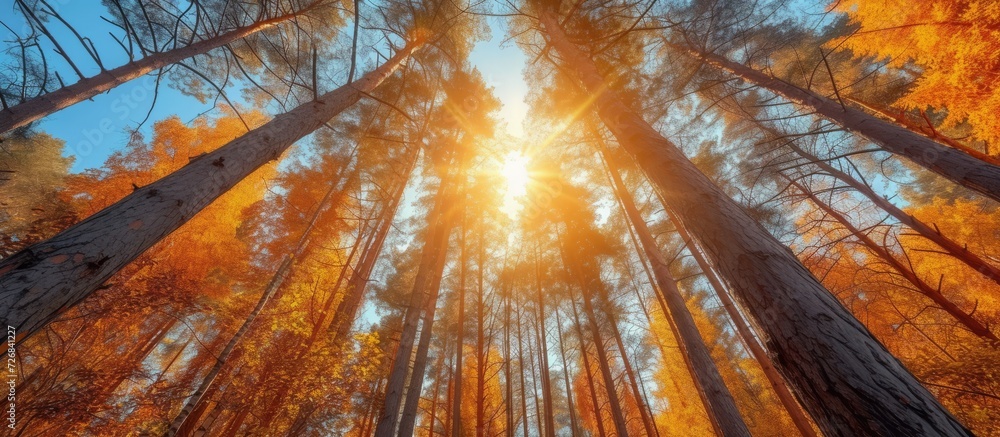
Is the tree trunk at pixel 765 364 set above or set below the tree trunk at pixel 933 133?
below

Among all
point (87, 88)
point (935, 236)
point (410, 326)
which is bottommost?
point (410, 326)

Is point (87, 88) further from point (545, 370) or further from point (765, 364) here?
point (765, 364)

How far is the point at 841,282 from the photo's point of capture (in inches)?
404

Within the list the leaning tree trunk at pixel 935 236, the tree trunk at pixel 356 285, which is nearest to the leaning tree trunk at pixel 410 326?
the tree trunk at pixel 356 285

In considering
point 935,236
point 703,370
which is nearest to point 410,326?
point 703,370

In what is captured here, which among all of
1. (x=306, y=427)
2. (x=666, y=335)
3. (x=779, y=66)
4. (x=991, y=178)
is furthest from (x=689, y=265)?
(x=306, y=427)

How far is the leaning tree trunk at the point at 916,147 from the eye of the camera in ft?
11.1

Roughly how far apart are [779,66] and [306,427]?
634 inches

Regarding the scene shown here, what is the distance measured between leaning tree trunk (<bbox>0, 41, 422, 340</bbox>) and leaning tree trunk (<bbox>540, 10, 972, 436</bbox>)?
303 cm

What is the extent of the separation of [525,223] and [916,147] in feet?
30.1

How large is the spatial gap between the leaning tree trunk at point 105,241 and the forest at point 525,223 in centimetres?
1

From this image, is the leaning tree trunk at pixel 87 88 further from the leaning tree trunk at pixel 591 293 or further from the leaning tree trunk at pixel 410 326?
the leaning tree trunk at pixel 591 293

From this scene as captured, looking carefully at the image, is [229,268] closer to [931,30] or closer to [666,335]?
[666,335]

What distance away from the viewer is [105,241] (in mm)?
1526
